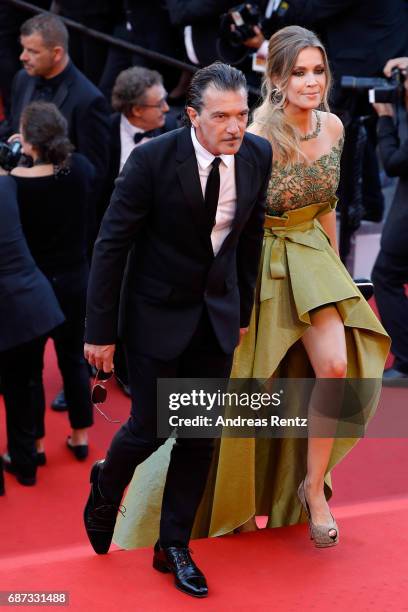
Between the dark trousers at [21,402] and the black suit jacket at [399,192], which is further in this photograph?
the black suit jacket at [399,192]

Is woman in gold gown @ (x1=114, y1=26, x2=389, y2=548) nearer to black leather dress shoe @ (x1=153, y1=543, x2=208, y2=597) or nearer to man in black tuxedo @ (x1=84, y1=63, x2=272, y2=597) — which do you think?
man in black tuxedo @ (x1=84, y1=63, x2=272, y2=597)

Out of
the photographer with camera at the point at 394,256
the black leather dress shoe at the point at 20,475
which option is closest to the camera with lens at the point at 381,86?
the photographer with camera at the point at 394,256

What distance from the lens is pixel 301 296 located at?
11.8 feet

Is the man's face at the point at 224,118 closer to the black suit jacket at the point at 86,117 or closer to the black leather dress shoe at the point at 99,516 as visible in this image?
the black leather dress shoe at the point at 99,516

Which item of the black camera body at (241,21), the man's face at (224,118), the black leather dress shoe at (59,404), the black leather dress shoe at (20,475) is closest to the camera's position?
the man's face at (224,118)

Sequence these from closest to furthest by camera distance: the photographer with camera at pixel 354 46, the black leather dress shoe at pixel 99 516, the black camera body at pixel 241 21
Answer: the black leather dress shoe at pixel 99 516, the photographer with camera at pixel 354 46, the black camera body at pixel 241 21

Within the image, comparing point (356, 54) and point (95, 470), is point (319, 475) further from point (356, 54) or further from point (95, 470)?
point (356, 54)

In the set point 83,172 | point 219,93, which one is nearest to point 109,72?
point 83,172

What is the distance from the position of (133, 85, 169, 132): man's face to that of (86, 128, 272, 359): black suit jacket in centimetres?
254

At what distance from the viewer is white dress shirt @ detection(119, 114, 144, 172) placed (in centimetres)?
584

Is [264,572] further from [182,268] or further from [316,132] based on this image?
[316,132]

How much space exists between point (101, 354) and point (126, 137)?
9.35 feet

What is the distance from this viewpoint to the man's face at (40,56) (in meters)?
6.09

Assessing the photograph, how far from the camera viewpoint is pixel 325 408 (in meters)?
3.64
